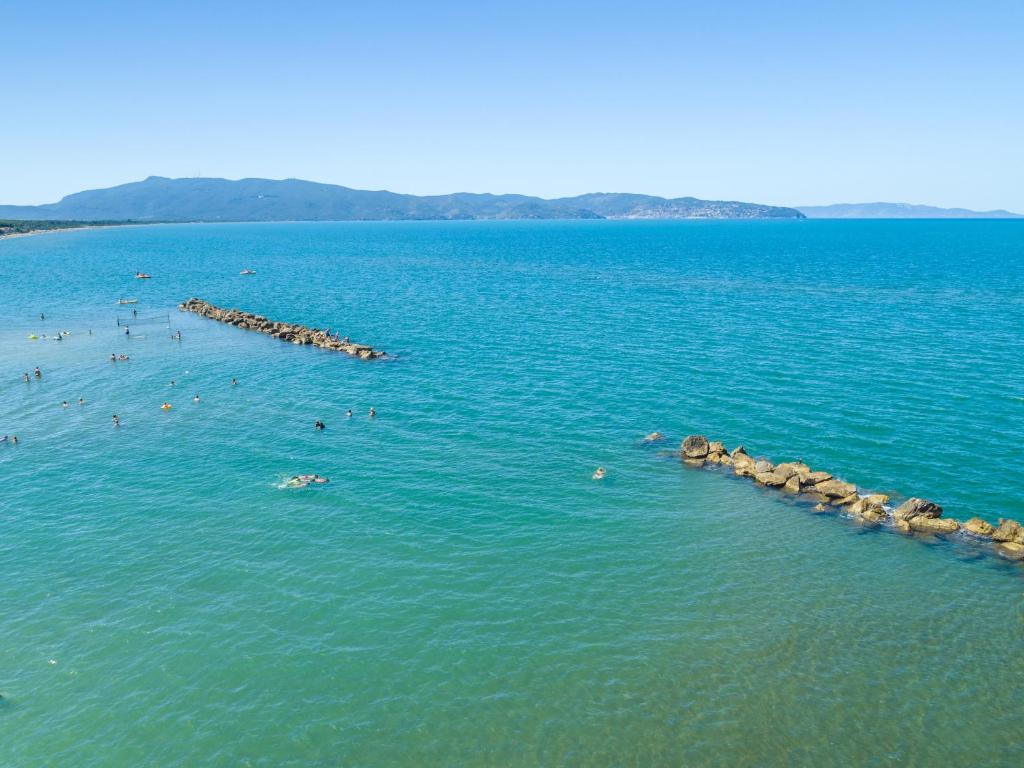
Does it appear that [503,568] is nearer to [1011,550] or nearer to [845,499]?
[845,499]

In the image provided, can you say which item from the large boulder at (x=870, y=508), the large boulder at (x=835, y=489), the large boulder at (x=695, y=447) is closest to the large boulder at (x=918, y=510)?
the large boulder at (x=870, y=508)

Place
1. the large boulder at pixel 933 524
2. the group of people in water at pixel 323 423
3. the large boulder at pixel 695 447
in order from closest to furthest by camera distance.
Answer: the large boulder at pixel 933 524 → the large boulder at pixel 695 447 → the group of people in water at pixel 323 423

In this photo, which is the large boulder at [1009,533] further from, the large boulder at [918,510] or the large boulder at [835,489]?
the large boulder at [835,489]

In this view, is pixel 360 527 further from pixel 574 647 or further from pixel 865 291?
pixel 865 291

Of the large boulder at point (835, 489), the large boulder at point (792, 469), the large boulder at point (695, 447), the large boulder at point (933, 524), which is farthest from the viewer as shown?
the large boulder at point (695, 447)

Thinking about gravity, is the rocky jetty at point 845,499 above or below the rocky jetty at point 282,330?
below

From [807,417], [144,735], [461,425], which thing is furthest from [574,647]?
[807,417]

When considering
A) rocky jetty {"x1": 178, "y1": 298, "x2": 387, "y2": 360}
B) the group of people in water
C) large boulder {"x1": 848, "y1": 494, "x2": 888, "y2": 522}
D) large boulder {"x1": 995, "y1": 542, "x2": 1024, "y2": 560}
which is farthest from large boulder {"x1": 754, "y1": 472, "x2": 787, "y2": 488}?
rocky jetty {"x1": 178, "y1": 298, "x2": 387, "y2": 360}
